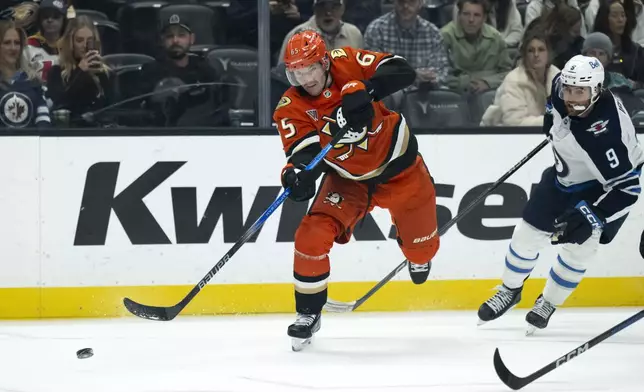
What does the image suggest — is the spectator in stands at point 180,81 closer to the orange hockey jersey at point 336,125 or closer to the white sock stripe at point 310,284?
the orange hockey jersey at point 336,125

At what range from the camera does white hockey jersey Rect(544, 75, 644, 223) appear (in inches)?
158

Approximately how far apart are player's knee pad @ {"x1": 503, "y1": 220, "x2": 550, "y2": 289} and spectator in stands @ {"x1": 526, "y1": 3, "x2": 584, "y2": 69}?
118 centimetres

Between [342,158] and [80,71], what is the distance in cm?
156

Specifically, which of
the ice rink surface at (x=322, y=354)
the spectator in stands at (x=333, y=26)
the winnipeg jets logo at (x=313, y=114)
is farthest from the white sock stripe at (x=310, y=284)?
the spectator in stands at (x=333, y=26)

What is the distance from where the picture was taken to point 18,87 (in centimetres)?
481

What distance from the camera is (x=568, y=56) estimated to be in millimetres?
5160

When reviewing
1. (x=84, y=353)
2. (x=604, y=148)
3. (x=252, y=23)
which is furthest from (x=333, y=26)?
(x=84, y=353)

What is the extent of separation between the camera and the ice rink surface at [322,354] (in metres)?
3.48

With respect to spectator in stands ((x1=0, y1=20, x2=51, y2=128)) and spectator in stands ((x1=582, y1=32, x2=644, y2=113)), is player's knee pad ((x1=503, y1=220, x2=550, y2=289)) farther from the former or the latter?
spectator in stands ((x1=0, y1=20, x2=51, y2=128))

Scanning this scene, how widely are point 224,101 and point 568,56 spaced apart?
1.74 m

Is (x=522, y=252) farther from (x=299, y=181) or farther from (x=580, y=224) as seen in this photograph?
(x=299, y=181)

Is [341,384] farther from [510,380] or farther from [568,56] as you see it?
[568,56]

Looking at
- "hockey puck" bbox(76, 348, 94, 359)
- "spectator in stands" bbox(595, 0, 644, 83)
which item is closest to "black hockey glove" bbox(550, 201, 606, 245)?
"spectator in stands" bbox(595, 0, 644, 83)

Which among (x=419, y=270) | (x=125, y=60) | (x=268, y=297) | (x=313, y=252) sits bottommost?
(x=268, y=297)
